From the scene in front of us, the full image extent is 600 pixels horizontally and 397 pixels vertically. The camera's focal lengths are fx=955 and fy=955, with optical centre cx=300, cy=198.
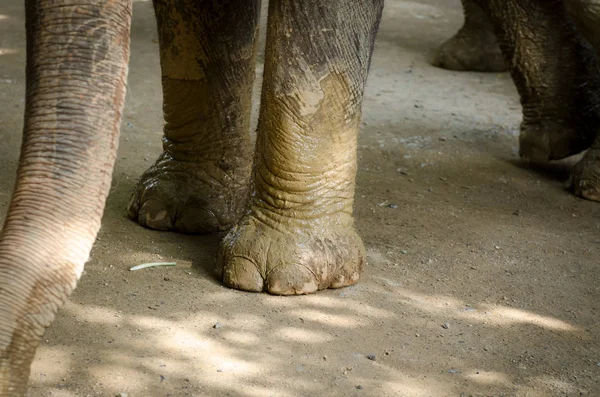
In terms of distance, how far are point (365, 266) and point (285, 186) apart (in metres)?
0.53

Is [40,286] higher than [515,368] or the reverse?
higher

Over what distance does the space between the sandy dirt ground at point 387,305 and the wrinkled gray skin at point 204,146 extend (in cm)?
17

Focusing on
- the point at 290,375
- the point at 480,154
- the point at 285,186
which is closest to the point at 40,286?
the point at 290,375

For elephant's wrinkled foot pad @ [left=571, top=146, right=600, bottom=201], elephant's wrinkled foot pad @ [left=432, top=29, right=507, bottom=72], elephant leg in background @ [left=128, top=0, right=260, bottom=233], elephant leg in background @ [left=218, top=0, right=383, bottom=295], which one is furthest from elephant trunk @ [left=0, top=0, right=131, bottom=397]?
elephant's wrinkled foot pad @ [left=432, top=29, right=507, bottom=72]

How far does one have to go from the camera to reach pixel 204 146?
13.1ft

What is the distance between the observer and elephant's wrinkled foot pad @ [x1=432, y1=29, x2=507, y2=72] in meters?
7.43

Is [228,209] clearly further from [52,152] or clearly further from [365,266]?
[52,152]

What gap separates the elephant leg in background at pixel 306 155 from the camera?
3213mm

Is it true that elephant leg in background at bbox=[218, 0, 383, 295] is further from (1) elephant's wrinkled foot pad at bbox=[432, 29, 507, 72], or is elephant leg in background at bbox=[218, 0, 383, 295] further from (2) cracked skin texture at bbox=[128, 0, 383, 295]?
(1) elephant's wrinkled foot pad at bbox=[432, 29, 507, 72]

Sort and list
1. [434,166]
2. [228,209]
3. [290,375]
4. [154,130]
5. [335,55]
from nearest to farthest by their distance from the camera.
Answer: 1. [290,375]
2. [335,55]
3. [228,209]
4. [434,166]
5. [154,130]

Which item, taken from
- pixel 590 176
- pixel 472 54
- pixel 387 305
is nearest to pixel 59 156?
pixel 387 305

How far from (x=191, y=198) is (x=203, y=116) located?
0.35 m

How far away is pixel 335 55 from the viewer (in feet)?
10.6

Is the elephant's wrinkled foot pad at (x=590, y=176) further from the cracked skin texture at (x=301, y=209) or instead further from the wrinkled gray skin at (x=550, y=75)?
the cracked skin texture at (x=301, y=209)
